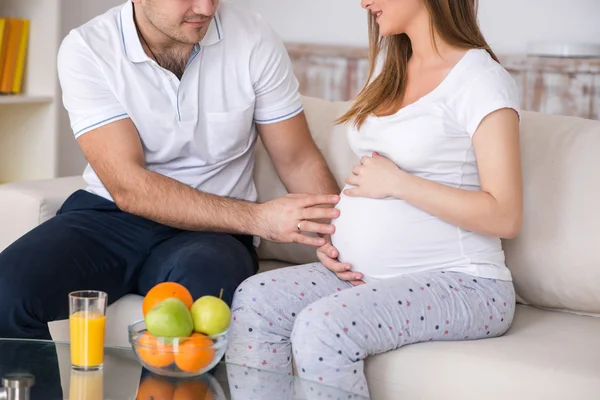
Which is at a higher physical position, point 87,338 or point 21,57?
point 21,57

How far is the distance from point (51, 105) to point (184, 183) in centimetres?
121

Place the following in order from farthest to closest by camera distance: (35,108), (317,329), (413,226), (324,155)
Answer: (35,108), (324,155), (413,226), (317,329)

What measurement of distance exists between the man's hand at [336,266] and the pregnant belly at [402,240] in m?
0.04

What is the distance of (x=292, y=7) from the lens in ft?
13.1

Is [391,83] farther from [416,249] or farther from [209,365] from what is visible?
[209,365]

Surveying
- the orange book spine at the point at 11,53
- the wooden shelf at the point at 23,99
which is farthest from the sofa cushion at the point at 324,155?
the orange book spine at the point at 11,53

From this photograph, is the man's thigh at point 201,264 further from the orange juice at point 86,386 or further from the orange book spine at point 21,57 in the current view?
the orange book spine at point 21,57

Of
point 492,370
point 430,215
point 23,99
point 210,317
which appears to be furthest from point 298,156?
point 23,99

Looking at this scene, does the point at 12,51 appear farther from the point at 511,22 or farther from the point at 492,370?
the point at 492,370

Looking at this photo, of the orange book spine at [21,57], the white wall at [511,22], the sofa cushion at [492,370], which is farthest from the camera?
the white wall at [511,22]

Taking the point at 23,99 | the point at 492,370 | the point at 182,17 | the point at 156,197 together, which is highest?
the point at 182,17

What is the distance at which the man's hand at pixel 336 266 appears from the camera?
177 cm

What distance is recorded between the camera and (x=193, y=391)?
1298mm

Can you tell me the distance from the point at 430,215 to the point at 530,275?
312 mm
